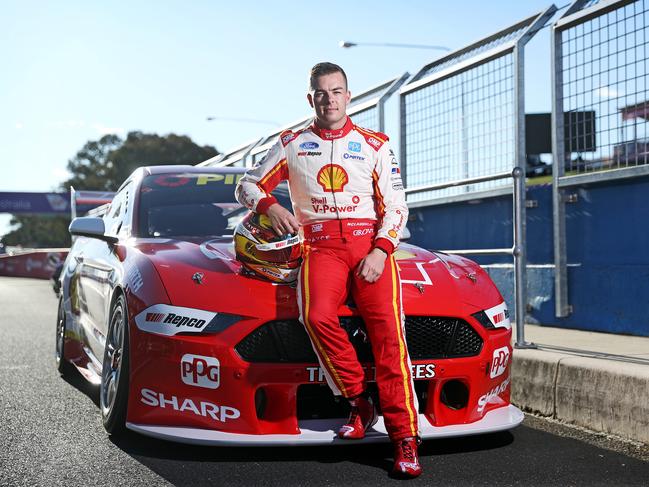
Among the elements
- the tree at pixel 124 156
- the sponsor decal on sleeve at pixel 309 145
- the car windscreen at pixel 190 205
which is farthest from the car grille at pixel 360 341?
the tree at pixel 124 156

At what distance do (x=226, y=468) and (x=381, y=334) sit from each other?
885 millimetres

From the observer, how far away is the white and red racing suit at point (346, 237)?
4.24 meters

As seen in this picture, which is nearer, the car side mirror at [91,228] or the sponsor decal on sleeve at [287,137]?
the sponsor decal on sleeve at [287,137]

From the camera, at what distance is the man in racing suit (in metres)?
4.24

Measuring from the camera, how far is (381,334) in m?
4.29

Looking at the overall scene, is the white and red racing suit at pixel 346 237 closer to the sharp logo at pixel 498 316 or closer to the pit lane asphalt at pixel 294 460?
the pit lane asphalt at pixel 294 460

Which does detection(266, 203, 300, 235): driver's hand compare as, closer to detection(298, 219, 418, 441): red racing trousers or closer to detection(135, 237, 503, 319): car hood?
detection(298, 219, 418, 441): red racing trousers

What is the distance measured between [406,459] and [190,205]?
2.55 metres

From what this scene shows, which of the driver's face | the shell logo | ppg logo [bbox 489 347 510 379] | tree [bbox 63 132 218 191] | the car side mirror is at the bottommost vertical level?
ppg logo [bbox 489 347 510 379]

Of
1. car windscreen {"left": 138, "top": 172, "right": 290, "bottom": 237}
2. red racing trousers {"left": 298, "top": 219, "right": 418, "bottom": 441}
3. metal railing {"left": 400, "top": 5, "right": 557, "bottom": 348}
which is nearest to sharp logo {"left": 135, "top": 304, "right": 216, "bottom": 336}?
red racing trousers {"left": 298, "top": 219, "right": 418, "bottom": 441}

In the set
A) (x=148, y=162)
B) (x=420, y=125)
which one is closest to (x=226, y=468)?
(x=420, y=125)

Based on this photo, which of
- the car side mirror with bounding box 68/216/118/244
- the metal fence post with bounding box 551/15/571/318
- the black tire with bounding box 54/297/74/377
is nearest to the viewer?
the car side mirror with bounding box 68/216/118/244

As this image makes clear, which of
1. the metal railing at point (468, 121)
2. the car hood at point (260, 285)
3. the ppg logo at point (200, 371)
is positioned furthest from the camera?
the metal railing at point (468, 121)

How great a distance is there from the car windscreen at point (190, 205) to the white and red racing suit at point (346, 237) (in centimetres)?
A: 111
